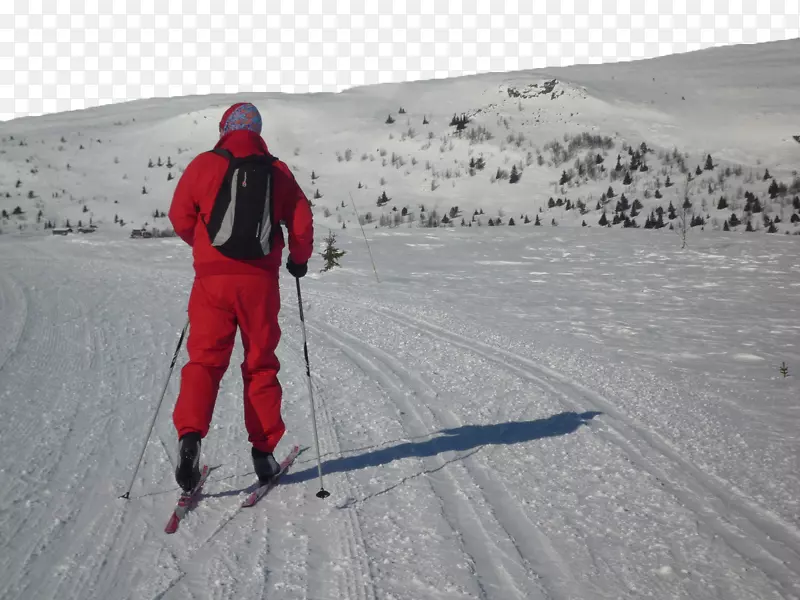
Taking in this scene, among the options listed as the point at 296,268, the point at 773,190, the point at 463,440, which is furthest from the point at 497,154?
the point at 296,268

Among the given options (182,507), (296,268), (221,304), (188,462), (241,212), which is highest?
(241,212)

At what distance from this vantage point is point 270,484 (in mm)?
3791

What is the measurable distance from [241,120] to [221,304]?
0.97 metres

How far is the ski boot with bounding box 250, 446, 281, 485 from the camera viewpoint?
369 cm

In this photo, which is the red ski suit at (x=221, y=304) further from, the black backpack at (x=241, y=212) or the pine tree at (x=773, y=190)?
the pine tree at (x=773, y=190)

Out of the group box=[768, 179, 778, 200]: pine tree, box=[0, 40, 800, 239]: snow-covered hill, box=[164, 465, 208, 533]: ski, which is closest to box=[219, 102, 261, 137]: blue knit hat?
box=[164, 465, 208, 533]: ski

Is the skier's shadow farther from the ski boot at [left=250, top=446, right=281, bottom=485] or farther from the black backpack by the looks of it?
the black backpack

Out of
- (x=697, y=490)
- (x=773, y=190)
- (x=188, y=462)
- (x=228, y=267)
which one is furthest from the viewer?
(x=773, y=190)

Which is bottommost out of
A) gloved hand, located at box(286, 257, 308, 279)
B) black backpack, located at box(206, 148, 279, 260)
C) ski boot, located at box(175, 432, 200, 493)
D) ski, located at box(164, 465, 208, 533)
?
ski, located at box(164, 465, 208, 533)

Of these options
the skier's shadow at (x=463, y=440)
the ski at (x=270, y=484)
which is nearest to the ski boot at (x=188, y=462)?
the ski at (x=270, y=484)

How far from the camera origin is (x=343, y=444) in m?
→ 4.47

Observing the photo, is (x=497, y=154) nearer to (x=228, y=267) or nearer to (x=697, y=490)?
(x=697, y=490)

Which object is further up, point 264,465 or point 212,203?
point 212,203

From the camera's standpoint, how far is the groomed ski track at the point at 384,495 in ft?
9.24
